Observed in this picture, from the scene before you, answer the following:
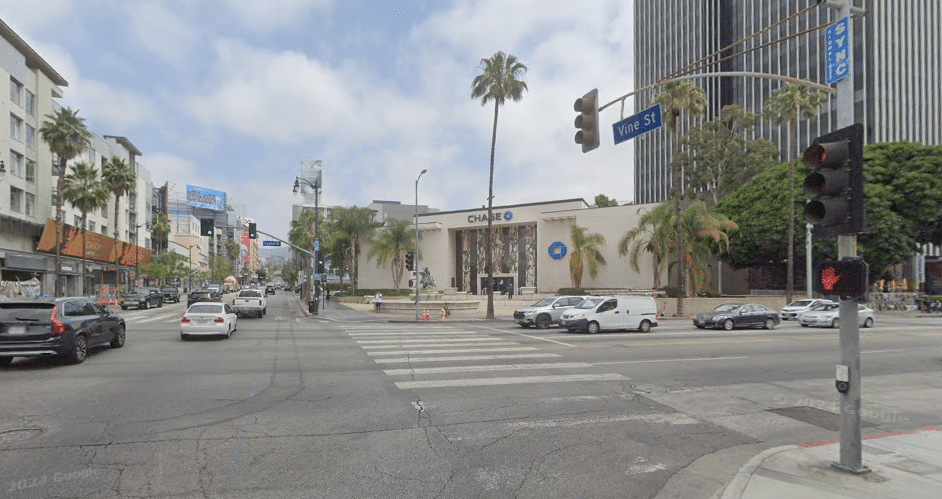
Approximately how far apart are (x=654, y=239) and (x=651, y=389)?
32047mm

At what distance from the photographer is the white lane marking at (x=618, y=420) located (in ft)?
26.0

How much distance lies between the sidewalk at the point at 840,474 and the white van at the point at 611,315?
14.9m

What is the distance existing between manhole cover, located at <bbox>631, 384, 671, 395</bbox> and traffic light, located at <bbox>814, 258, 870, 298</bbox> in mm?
4855

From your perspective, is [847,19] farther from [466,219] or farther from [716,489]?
[466,219]

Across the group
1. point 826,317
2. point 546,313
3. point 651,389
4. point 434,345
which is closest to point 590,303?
point 546,313

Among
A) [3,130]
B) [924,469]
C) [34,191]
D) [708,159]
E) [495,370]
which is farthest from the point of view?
[708,159]

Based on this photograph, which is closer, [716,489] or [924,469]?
[716,489]

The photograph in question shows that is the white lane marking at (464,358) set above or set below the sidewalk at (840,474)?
below

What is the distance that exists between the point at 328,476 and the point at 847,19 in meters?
7.71

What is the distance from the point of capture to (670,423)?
823 centimetres

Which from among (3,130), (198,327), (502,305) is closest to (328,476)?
(198,327)

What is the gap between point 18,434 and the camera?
7090 mm

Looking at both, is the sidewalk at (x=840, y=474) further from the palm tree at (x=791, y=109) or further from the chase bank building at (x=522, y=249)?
the chase bank building at (x=522, y=249)

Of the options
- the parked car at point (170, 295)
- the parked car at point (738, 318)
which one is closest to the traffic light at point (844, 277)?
the parked car at point (738, 318)
